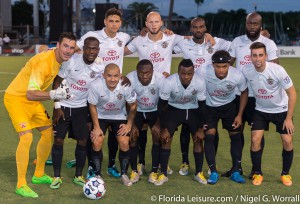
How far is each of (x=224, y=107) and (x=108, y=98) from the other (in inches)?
65.4

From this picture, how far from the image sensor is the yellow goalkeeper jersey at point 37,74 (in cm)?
593

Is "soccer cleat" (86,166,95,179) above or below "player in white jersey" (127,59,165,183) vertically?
below

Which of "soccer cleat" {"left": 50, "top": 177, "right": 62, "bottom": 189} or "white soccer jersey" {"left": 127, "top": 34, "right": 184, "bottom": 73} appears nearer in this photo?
"soccer cleat" {"left": 50, "top": 177, "right": 62, "bottom": 189}

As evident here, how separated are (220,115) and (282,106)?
2.84 ft

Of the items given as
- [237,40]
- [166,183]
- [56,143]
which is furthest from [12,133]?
[237,40]

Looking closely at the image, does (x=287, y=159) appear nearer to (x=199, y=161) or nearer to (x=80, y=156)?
(x=199, y=161)

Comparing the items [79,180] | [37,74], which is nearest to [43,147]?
[79,180]

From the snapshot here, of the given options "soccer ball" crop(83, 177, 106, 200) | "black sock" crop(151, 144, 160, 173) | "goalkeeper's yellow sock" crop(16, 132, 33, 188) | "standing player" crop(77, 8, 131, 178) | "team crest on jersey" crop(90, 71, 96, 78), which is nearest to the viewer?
"soccer ball" crop(83, 177, 106, 200)

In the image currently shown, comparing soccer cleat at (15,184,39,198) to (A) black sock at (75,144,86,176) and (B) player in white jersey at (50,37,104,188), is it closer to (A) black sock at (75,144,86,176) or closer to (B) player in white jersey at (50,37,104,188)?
(B) player in white jersey at (50,37,104,188)

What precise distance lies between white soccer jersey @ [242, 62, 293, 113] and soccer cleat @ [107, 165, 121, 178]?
2.25 metres

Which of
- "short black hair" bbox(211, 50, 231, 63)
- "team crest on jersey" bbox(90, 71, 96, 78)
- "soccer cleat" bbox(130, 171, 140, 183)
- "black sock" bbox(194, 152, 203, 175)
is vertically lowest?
"soccer cleat" bbox(130, 171, 140, 183)

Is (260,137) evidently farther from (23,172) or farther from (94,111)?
(23,172)

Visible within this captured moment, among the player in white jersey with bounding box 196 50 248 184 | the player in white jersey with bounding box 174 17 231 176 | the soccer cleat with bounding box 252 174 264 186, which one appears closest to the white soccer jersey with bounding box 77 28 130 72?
the player in white jersey with bounding box 174 17 231 176

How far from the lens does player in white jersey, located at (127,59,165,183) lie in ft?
21.9
